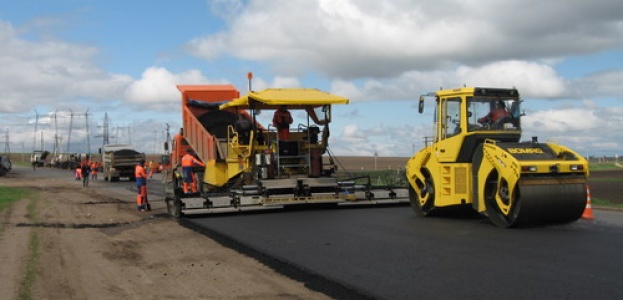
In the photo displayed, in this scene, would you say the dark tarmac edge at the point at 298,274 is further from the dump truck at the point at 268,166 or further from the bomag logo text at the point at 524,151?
the bomag logo text at the point at 524,151

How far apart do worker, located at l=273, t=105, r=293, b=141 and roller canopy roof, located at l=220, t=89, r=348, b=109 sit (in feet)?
0.48

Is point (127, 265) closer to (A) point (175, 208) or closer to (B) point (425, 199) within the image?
(A) point (175, 208)

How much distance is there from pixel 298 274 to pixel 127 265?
8.01 ft

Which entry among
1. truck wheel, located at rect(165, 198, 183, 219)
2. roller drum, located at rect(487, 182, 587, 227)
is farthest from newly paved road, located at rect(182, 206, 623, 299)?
truck wheel, located at rect(165, 198, 183, 219)

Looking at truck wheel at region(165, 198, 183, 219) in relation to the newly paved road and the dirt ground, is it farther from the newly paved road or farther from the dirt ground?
the newly paved road

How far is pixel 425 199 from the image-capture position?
1104cm

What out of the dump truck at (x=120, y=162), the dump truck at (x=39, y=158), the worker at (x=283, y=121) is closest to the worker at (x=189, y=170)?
the worker at (x=283, y=121)

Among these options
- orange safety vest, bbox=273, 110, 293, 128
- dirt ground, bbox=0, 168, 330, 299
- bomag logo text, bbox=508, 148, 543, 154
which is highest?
orange safety vest, bbox=273, 110, 293, 128

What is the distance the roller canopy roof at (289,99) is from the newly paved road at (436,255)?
114 inches

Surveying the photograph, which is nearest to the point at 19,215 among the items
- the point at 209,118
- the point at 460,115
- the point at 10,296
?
the point at 209,118

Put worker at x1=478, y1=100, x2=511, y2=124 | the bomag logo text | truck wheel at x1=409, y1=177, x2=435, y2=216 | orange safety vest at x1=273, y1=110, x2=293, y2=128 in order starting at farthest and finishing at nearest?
1. orange safety vest at x1=273, y1=110, x2=293, y2=128
2. truck wheel at x1=409, y1=177, x2=435, y2=216
3. worker at x1=478, y1=100, x2=511, y2=124
4. the bomag logo text

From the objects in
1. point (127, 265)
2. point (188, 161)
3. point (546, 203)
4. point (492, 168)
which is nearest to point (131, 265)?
point (127, 265)

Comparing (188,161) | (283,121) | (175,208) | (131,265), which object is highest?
(283,121)

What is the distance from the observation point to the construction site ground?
6.12 metres
